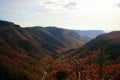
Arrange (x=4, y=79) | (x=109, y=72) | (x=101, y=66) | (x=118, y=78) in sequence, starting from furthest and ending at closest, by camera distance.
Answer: (x=4, y=79) → (x=109, y=72) → (x=118, y=78) → (x=101, y=66)

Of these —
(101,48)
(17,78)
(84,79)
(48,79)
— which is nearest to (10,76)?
(17,78)

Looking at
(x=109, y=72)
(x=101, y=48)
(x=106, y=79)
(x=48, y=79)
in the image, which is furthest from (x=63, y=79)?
(x=101, y=48)

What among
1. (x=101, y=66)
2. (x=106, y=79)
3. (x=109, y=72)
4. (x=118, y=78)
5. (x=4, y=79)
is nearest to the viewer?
(x=101, y=66)

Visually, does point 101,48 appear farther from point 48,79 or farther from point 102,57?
point 48,79

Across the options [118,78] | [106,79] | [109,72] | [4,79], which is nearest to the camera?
[118,78]

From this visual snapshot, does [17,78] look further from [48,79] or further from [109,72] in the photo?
[109,72]

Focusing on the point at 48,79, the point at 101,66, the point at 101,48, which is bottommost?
the point at 48,79

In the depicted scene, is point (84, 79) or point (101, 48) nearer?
point (101, 48)

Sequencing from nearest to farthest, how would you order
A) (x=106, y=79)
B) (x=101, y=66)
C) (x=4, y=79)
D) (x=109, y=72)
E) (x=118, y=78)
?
1. (x=101, y=66)
2. (x=118, y=78)
3. (x=106, y=79)
4. (x=109, y=72)
5. (x=4, y=79)

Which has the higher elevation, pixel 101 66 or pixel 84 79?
pixel 101 66
